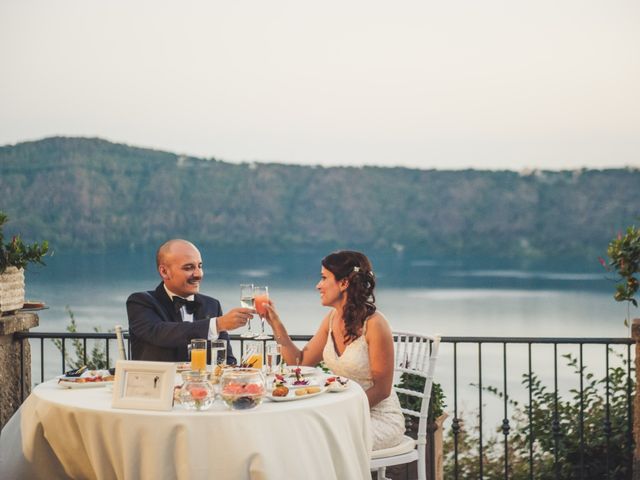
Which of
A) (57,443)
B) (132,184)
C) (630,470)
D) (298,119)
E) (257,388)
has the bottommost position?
(630,470)

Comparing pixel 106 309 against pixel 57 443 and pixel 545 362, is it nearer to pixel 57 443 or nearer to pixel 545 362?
pixel 545 362

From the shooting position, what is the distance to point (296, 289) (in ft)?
33.5

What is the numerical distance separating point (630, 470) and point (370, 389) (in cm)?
209

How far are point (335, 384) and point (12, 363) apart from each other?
2352 mm

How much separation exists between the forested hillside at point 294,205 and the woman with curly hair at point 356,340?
26.7ft

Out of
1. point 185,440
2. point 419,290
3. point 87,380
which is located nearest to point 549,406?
point 87,380

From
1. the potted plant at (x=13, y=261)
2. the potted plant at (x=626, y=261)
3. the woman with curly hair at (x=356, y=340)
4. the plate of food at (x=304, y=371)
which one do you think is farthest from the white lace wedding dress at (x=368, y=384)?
the potted plant at (x=13, y=261)

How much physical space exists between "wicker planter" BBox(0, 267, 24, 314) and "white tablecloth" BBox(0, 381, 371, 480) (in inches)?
58.5

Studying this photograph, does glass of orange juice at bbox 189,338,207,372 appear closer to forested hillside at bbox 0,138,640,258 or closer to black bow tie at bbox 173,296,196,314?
black bow tie at bbox 173,296,196,314

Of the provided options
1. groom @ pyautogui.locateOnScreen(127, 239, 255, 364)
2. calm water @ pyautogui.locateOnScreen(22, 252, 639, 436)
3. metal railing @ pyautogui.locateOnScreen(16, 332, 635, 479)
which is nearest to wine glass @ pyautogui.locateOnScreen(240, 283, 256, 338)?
groom @ pyautogui.locateOnScreen(127, 239, 255, 364)

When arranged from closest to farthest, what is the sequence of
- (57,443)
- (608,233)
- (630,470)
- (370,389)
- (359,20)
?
(57,443) → (370,389) → (630,470) → (359,20) → (608,233)

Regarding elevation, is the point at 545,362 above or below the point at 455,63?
below

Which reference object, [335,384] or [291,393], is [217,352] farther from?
[335,384]

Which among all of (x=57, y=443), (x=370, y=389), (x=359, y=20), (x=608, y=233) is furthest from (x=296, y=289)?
(x=57, y=443)
